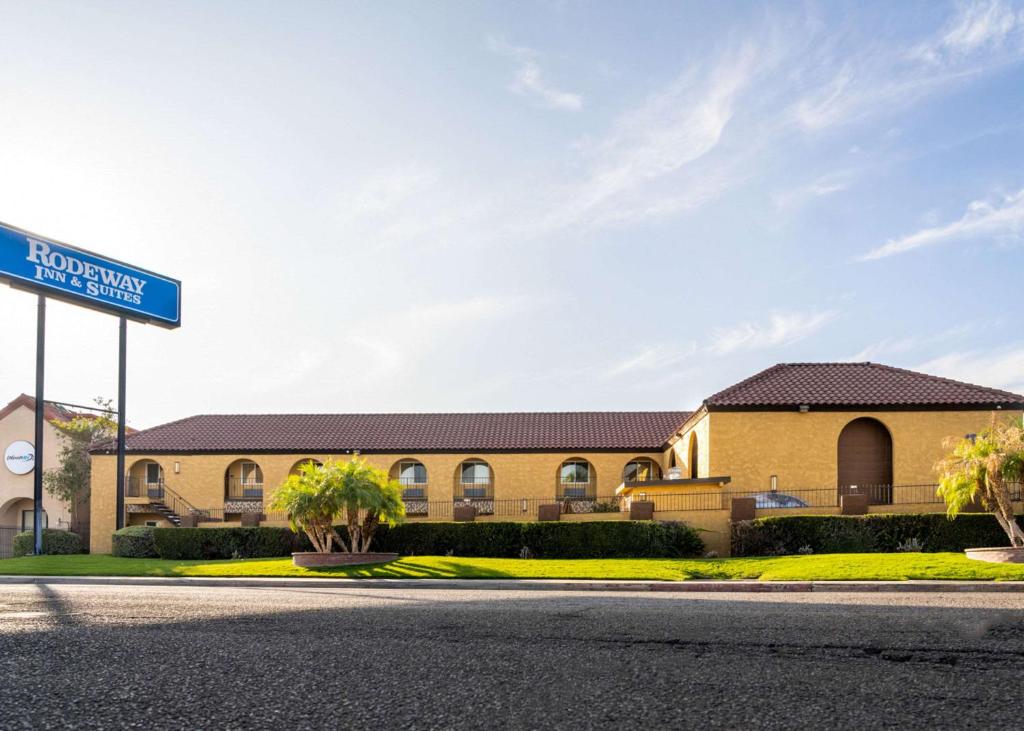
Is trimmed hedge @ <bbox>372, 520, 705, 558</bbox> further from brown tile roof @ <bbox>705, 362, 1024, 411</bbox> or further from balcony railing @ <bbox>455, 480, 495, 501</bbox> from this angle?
balcony railing @ <bbox>455, 480, 495, 501</bbox>

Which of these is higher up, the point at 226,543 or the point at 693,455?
the point at 693,455

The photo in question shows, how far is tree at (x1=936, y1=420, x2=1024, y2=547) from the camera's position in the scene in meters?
20.5

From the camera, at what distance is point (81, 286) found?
95.3 feet

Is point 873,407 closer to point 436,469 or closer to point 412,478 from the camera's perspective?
point 436,469

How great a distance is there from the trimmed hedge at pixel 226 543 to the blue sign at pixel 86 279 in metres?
7.51

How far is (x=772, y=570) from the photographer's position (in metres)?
20.1

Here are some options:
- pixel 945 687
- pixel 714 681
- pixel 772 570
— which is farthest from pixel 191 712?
pixel 772 570

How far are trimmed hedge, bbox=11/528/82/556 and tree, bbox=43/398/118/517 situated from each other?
5.29m

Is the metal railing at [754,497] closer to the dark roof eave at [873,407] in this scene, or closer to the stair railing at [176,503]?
the stair railing at [176,503]

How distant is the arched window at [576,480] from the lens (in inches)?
1793

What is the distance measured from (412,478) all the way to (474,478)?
3262mm

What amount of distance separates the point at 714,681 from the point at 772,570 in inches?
585

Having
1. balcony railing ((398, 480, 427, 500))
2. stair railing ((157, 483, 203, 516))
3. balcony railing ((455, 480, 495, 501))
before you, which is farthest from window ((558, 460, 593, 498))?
stair railing ((157, 483, 203, 516))

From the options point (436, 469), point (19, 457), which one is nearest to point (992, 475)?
point (436, 469)
